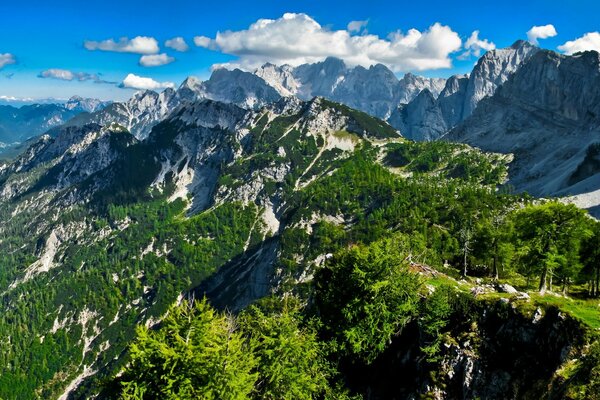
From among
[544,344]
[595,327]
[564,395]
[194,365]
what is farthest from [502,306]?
[194,365]

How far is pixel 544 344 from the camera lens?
132 feet

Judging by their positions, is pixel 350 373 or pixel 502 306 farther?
pixel 350 373

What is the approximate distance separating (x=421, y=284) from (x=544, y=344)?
14.4m

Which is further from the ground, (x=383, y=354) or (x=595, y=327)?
(x=595, y=327)

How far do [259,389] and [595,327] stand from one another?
3139cm

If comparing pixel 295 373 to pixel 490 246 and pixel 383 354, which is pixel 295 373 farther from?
pixel 490 246

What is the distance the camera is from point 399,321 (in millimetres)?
49719

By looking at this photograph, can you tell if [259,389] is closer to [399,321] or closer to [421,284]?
[399,321]

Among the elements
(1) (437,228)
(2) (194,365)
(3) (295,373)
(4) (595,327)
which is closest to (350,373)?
(3) (295,373)

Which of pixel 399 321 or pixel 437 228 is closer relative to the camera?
pixel 399 321

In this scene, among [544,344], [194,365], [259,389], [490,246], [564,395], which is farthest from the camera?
[490,246]

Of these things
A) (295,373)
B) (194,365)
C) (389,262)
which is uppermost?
(389,262)

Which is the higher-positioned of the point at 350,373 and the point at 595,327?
the point at 595,327

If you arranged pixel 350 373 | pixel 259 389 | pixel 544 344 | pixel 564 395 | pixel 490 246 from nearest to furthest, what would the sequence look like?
pixel 564 395 → pixel 544 344 → pixel 259 389 → pixel 350 373 → pixel 490 246
